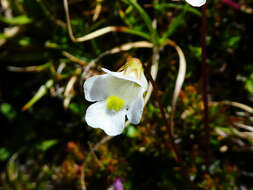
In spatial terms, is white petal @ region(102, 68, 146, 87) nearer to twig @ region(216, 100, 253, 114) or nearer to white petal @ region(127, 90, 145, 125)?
white petal @ region(127, 90, 145, 125)

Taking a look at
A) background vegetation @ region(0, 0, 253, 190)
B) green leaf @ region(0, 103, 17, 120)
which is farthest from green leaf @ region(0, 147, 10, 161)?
green leaf @ region(0, 103, 17, 120)

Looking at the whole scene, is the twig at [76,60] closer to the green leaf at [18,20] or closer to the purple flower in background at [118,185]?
the green leaf at [18,20]

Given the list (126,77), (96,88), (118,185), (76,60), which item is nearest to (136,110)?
(126,77)

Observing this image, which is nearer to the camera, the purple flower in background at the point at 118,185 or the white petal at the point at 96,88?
the white petal at the point at 96,88

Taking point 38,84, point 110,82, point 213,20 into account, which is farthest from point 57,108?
point 213,20

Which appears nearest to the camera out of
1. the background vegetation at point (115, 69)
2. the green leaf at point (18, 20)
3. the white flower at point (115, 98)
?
the white flower at point (115, 98)

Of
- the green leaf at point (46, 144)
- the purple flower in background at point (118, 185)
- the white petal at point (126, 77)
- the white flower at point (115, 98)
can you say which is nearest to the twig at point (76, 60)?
the green leaf at point (46, 144)

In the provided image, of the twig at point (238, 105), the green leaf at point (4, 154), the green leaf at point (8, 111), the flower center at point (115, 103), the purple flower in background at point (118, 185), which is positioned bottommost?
the green leaf at point (4, 154)

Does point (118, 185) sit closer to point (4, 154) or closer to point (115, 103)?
point (115, 103)
